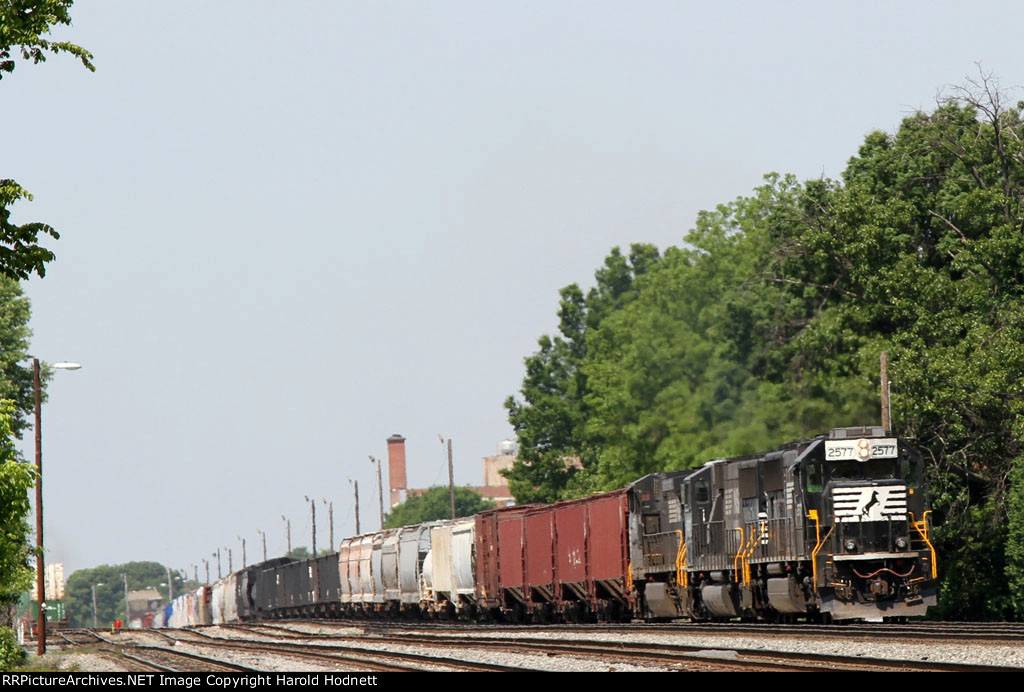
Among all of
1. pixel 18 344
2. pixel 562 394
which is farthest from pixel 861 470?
pixel 562 394

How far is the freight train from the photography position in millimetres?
28500

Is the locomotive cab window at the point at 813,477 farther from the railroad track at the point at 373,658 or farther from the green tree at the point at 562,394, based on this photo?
the green tree at the point at 562,394

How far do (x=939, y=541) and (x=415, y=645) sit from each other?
1811 cm

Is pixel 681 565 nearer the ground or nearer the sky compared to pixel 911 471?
nearer the ground

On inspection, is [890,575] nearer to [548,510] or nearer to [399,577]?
[548,510]

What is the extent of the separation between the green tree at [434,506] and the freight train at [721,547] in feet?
373

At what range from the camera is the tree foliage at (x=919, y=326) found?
41906mm

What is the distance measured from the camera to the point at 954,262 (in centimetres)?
4534

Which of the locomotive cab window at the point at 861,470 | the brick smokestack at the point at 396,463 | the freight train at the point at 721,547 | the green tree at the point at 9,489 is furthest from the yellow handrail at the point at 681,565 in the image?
the brick smokestack at the point at 396,463

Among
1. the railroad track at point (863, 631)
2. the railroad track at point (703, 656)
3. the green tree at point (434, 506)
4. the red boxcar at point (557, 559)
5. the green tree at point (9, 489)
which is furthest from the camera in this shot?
the green tree at point (434, 506)

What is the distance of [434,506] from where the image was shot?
6727 inches

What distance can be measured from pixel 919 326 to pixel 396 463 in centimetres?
14374

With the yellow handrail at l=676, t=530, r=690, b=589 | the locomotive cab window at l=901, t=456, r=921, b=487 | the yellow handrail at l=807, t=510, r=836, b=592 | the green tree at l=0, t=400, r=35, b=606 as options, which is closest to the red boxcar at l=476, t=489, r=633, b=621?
the yellow handrail at l=676, t=530, r=690, b=589

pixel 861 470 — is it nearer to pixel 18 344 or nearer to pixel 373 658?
pixel 373 658
